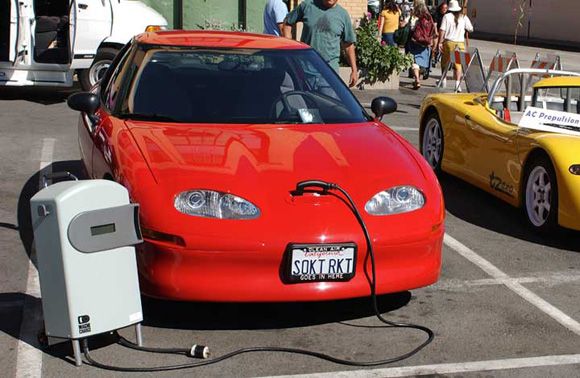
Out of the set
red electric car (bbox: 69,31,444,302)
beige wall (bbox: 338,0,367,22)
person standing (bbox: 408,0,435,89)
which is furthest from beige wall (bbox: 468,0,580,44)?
red electric car (bbox: 69,31,444,302)

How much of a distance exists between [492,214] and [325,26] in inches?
124

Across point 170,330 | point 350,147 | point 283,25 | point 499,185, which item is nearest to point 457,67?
point 283,25

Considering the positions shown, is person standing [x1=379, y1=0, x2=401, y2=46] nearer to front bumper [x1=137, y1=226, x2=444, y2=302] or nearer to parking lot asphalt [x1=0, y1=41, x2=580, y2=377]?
parking lot asphalt [x1=0, y1=41, x2=580, y2=377]

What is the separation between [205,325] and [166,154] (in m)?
0.97

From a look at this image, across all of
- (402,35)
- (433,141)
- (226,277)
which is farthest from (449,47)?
(226,277)

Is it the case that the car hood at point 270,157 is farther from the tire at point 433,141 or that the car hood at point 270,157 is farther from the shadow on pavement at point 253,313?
the tire at point 433,141

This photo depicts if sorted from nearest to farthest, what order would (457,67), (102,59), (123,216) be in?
(123,216) < (102,59) < (457,67)

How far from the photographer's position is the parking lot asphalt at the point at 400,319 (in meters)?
4.58

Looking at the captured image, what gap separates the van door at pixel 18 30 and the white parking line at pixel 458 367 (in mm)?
9177

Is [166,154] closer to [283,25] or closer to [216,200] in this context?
[216,200]

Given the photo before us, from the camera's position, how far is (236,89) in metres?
6.23

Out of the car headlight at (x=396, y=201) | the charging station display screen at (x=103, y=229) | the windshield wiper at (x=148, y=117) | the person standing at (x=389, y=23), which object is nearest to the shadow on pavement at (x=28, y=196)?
the windshield wiper at (x=148, y=117)

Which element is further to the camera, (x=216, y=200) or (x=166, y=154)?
(x=166, y=154)

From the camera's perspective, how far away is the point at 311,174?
5.18 metres
